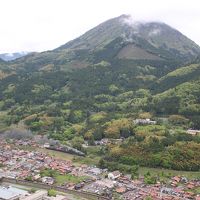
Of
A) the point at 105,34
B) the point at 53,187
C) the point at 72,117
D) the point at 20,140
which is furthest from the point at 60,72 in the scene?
the point at 53,187

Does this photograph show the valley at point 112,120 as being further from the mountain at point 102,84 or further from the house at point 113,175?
the house at point 113,175

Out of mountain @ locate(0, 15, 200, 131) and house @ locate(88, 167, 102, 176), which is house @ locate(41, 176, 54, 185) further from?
mountain @ locate(0, 15, 200, 131)

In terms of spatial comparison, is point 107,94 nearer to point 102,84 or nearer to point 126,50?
point 102,84

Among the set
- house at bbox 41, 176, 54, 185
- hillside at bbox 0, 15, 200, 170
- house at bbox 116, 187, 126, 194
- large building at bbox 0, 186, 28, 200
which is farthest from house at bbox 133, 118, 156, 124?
large building at bbox 0, 186, 28, 200

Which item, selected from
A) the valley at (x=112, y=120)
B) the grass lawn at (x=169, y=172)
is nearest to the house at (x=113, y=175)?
the valley at (x=112, y=120)

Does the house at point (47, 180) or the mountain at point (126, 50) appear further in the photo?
the mountain at point (126, 50)

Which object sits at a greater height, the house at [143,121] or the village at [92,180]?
the house at [143,121]

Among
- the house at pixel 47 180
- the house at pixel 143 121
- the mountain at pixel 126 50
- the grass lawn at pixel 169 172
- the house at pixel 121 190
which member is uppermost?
the mountain at pixel 126 50

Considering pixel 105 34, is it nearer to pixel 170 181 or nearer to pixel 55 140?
pixel 55 140
